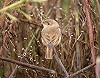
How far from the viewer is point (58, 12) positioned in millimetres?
3438

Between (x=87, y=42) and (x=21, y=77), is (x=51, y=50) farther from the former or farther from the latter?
(x=21, y=77)

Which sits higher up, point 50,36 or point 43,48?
point 50,36

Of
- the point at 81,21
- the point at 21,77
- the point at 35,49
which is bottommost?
the point at 21,77

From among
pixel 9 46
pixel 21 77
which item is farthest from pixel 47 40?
pixel 21 77

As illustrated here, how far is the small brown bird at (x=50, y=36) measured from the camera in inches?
109

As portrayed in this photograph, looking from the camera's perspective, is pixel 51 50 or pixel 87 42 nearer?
pixel 51 50

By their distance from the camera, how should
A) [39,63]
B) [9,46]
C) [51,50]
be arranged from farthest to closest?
[39,63], [9,46], [51,50]

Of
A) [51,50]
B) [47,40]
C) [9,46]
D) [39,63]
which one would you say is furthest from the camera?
[39,63]

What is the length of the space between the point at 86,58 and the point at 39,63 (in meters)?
0.56

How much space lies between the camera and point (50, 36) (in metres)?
3.08

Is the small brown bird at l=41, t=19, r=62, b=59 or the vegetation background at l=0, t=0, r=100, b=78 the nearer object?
the small brown bird at l=41, t=19, r=62, b=59

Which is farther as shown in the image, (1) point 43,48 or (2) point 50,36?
(1) point 43,48

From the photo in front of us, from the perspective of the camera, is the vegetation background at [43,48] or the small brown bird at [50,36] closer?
the small brown bird at [50,36]

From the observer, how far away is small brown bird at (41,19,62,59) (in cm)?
276
